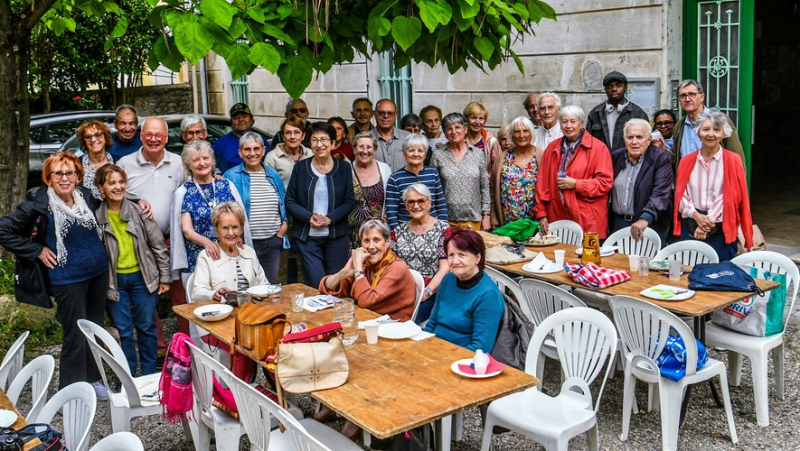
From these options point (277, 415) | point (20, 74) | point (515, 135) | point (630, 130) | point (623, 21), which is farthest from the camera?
point (623, 21)

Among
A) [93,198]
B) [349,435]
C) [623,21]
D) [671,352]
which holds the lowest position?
[349,435]

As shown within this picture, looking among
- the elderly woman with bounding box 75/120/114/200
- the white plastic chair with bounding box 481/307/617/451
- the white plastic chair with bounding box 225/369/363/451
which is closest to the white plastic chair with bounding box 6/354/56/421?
the white plastic chair with bounding box 225/369/363/451

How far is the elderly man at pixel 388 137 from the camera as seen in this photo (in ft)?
26.1

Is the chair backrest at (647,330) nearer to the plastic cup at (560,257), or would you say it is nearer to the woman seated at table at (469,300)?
the woman seated at table at (469,300)

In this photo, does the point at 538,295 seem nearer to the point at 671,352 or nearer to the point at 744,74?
the point at 671,352

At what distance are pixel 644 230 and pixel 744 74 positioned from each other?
2.70m

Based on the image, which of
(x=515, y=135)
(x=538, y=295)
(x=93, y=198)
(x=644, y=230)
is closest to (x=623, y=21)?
(x=515, y=135)

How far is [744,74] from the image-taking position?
835 cm

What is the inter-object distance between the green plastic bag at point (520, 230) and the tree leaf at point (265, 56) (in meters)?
3.38

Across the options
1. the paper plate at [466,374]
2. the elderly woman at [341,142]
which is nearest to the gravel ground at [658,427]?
the paper plate at [466,374]

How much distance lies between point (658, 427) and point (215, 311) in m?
2.90

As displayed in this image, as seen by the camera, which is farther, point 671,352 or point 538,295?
point 538,295

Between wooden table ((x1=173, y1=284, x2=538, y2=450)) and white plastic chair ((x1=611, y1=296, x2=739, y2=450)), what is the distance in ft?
3.86

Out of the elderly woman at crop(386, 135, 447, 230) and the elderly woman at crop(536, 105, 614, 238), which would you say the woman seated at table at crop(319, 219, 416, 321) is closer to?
the elderly woman at crop(386, 135, 447, 230)
